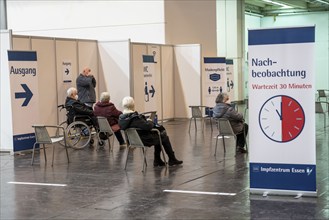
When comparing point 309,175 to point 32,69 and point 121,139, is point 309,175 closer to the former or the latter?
point 121,139

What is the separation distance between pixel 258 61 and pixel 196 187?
1812 mm

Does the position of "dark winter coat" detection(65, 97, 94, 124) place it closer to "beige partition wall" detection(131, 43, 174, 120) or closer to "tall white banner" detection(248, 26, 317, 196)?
"beige partition wall" detection(131, 43, 174, 120)

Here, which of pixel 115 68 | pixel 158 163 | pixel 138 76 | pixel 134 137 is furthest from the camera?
pixel 138 76

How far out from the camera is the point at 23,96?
10.7 m

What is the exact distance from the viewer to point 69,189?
23.9ft

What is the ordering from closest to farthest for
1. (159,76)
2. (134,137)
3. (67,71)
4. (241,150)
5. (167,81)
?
(134,137) → (241,150) → (67,71) → (159,76) → (167,81)

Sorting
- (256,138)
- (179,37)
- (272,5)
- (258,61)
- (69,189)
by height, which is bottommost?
(69,189)

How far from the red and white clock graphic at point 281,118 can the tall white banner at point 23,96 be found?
5.59 metres

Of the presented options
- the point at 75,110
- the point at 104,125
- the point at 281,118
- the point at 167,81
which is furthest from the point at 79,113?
the point at 167,81

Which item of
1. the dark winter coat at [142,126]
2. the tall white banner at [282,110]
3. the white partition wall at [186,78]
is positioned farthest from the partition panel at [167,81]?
the tall white banner at [282,110]

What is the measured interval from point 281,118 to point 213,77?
10.5m

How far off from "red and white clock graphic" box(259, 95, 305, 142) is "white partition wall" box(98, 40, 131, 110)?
8279mm

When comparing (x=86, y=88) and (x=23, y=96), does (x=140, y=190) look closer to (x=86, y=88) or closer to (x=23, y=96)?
(x=23, y=96)

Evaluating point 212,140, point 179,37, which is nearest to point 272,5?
point 179,37
